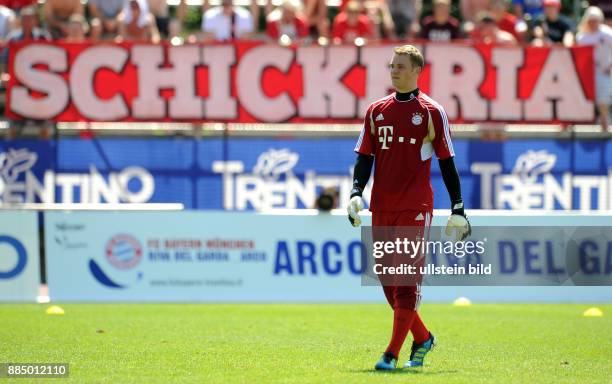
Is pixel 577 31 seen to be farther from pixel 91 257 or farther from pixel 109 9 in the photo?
pixel 91 257

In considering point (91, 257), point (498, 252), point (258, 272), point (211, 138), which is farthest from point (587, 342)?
point (211, 138)

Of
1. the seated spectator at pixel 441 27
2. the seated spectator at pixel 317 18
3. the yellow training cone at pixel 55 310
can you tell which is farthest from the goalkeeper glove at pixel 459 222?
the seated spectator at pixel 317 18

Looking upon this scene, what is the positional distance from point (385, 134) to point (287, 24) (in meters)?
12.4

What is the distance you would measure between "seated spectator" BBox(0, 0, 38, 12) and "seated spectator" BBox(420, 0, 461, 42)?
716cm

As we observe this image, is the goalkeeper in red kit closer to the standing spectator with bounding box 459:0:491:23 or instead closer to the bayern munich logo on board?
the bayern munich logo on board

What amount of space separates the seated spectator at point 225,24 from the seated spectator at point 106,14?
5.38ft

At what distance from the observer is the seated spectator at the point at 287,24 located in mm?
20969

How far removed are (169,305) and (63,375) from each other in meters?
7.57

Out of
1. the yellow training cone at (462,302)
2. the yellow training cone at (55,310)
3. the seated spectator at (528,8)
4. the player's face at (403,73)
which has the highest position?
the seated spectator at (528,8)

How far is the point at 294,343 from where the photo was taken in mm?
10945

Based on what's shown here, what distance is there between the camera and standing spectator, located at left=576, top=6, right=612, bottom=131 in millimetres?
20031

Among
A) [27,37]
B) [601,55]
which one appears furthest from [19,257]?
[601,55]

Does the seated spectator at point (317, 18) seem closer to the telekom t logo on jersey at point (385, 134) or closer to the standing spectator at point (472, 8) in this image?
the standing spectator at point (472, 8)

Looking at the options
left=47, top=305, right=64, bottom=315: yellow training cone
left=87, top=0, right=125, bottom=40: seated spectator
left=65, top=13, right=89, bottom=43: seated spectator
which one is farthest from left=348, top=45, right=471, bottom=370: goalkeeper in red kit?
left=87, top=0, right=125, bottom=40: seated spectator
